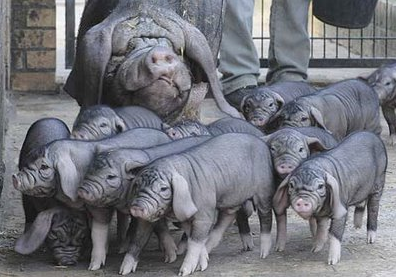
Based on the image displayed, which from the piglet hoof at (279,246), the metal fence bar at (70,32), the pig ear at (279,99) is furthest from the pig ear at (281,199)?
the metal fence bar at (70,32)

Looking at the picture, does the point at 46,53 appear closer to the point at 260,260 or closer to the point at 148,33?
the point at 148,33

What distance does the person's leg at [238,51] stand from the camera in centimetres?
899

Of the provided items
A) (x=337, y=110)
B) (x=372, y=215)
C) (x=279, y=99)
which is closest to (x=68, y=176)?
(x=372, y=215)

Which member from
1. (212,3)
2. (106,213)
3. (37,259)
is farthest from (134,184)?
(212,3)

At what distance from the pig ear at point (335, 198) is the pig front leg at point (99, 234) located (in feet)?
3.11

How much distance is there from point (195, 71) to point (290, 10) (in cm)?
307

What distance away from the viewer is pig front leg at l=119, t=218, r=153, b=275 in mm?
5641

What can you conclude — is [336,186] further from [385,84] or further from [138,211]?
[385,84]

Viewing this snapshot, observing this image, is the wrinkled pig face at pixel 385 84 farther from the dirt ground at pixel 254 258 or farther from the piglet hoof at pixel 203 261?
the piglet hoof at pixel 203 261

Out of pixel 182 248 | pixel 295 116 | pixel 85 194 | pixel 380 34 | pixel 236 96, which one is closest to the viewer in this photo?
pixel 85 194

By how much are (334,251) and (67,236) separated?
1166 mm

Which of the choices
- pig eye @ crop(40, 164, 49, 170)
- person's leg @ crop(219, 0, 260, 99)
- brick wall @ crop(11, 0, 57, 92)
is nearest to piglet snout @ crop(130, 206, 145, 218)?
pig eye @ crop(40, 164, 49, 170)

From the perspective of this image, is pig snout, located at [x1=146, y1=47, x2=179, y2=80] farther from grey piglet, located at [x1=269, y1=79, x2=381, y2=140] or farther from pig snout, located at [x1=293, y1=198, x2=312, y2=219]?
grey piglet, located at [x1=269, y1=79, x2=381, y2=140]

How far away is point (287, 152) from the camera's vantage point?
6.00 m
